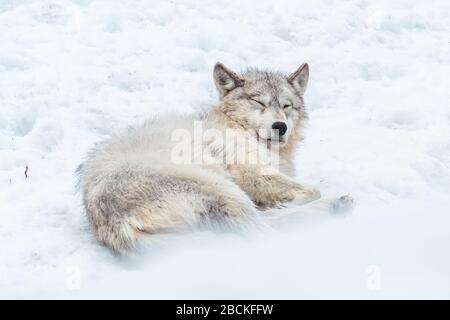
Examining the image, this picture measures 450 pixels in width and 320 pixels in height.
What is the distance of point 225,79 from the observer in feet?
26.3

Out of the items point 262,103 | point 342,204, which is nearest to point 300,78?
point 262,103

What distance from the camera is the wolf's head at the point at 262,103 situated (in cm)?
769

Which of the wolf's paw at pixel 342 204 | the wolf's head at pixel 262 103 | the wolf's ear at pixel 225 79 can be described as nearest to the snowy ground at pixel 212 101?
the wolf's paw at pixel 342 204

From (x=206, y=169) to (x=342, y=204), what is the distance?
1402mm

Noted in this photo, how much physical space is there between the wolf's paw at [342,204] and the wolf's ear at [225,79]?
74.1 inches

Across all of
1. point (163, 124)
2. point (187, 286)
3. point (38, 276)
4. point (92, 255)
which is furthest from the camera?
point (163, 124)

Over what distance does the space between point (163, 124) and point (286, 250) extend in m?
2.56

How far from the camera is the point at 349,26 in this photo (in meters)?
13.0

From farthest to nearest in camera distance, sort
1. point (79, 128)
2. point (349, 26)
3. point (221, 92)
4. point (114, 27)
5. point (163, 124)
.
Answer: point (349, 26) < point (114, 27) < point (79, 128) < point (221, 92) < point (163, 124)

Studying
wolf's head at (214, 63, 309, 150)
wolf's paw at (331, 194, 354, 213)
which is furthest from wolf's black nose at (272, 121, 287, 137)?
wolf's paw at (331, 194, 354, 213)

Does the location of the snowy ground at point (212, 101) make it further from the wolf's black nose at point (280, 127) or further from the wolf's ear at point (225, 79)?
the wolf's ear at point (225, 79)

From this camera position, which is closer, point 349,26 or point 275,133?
point 275,133

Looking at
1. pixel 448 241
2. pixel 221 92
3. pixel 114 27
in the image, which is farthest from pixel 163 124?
pixel 114 27

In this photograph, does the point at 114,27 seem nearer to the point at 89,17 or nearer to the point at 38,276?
the point at 89,17
